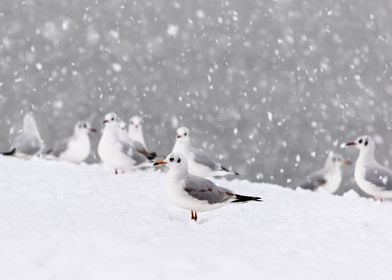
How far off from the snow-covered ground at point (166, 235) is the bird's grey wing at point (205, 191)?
316mm

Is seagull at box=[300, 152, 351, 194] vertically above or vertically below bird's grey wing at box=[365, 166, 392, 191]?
below

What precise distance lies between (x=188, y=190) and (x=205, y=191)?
7.5 inches

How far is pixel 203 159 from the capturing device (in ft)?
36.2

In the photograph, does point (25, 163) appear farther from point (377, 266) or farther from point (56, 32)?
point (56, 32)

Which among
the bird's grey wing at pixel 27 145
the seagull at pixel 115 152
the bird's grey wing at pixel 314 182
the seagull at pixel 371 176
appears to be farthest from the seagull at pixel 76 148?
the seagull at pixel 371 176

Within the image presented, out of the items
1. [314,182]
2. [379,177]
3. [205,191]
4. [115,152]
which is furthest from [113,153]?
[314,182]

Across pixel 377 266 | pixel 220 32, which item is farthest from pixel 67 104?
pixel 377 266

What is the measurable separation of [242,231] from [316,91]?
24727mm

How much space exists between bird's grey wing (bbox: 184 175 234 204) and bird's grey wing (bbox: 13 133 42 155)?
6.97 metres

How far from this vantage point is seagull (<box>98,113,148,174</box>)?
1073cm

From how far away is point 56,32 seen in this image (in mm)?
31859

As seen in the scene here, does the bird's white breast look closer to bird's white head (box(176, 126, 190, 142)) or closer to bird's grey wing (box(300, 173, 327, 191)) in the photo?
bird's white head (box(176, 126, 190, 142))

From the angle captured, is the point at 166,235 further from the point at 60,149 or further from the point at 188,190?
the point at 60,149

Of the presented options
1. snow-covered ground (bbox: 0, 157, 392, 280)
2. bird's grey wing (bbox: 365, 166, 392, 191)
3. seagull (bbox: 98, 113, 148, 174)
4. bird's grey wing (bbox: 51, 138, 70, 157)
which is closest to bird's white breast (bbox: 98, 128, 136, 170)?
seagull (bbox: 98, 113, 148, 174)
